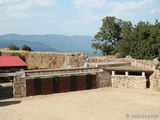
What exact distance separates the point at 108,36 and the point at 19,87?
3144 centimetres

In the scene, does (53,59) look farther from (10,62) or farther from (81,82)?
(81,82)

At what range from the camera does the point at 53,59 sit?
135 feet

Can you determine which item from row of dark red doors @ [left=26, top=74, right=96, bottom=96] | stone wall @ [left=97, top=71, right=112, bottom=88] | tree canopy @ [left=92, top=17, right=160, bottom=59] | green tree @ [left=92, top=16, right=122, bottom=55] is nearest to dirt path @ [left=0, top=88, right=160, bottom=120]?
row of dark red doors @ [left=26, top=74, right=96, bottom=96]

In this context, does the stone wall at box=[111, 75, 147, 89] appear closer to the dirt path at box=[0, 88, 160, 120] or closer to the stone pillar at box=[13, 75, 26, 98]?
the dirt path at box=[0, 88, 160, 120]

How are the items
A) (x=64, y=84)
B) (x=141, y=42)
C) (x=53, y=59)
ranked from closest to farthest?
(x=64, y=84) → (x=141, y=42) → (x=53, y=59)

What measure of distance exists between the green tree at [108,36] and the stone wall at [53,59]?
15.5 m

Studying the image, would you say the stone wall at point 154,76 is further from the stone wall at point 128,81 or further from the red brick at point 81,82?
the red brick at point 81,82

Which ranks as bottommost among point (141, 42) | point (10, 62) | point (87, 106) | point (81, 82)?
point (87, 106)

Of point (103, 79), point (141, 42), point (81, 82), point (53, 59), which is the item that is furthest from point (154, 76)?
point (53, 59)

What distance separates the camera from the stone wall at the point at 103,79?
3068cm

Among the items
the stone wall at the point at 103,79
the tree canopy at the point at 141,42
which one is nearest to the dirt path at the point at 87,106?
the stone wall at the point at 103,79

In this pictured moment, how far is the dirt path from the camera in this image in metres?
19.5

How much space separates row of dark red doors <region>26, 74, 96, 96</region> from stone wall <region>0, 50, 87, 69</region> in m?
8.64

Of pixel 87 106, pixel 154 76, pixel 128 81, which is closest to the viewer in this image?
pixel 87 106
